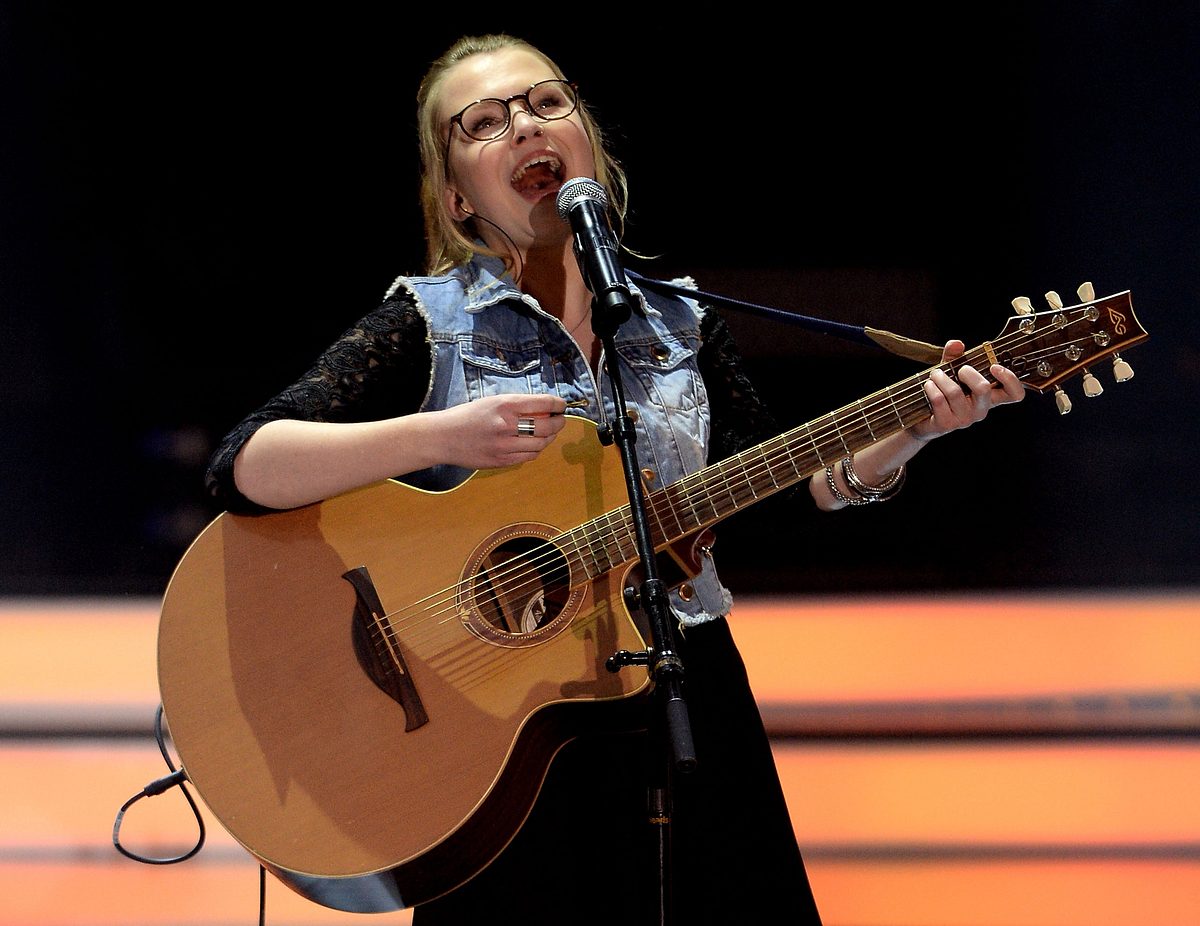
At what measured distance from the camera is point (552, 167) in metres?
1.80

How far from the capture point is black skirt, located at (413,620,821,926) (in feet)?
5.01

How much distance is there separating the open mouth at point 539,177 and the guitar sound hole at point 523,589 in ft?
1.95

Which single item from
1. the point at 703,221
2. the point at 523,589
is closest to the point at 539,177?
the point at 523,589

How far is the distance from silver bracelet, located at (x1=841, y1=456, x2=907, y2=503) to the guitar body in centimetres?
41

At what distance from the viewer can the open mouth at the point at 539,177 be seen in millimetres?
1793

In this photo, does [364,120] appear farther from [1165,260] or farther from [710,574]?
[1165,260]

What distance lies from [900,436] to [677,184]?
→ 1449 mm

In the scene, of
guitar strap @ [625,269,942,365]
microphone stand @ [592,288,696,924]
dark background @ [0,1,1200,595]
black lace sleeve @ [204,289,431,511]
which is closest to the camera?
microphone stand @ [592,288,696,924]

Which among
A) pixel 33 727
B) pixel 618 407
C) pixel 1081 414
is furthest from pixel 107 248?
pixel 1081 414

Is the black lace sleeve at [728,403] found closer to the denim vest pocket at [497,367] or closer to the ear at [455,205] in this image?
the denim vest pocket at [497,367]

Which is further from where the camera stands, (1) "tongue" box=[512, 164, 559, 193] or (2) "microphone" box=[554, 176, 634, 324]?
(1) "tongue" box=[512, 164, 559, 193]

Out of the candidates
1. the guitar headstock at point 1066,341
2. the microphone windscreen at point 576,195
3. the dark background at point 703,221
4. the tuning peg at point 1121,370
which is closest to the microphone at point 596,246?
the microphone windscreen at point 576,195

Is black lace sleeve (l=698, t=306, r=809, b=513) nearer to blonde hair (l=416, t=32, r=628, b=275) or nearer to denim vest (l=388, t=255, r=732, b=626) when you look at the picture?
denim vest (l=388, t=255, r=732, b=626)

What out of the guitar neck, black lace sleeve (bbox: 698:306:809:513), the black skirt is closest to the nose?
black lace sleeve (bbox: 698:306:809:513)
